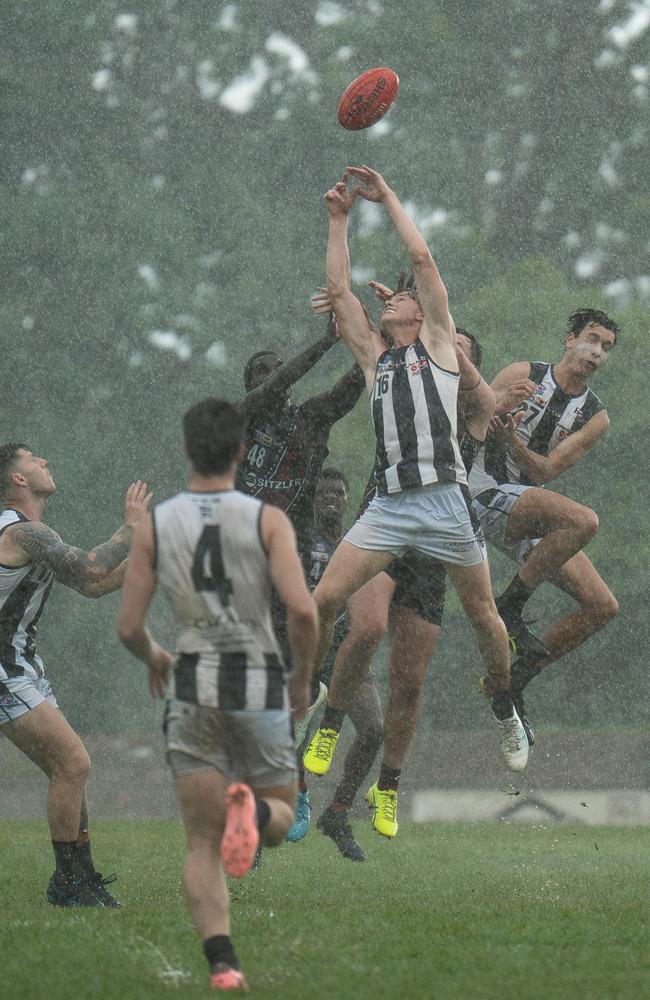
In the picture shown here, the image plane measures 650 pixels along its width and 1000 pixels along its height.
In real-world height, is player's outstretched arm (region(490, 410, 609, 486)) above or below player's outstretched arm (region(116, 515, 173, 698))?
above

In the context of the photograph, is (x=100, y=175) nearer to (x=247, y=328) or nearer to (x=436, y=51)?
(x=247, y=328)

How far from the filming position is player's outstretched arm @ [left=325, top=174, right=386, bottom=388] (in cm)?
860

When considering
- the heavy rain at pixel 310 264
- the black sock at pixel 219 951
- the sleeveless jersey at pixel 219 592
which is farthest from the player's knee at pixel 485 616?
the heavy rain at pixel 310 264

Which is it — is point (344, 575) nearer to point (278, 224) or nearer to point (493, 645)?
point (493, 645)

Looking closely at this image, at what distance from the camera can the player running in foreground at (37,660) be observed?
830 cm

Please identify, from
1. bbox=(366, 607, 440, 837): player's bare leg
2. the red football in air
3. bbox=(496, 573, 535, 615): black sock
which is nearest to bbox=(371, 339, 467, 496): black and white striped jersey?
the red football in air

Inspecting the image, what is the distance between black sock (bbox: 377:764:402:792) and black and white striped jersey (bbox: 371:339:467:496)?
7.51 ft

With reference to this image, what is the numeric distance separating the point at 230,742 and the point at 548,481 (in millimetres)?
4700

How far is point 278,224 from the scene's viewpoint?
95.2 feet

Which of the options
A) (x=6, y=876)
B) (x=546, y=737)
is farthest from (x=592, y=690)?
(x=6, y=876)

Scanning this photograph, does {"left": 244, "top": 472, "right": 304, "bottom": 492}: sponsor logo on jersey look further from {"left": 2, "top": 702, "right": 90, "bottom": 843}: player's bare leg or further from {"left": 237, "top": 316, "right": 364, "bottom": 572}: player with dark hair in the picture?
{"left": 2, "top": 702, "right": 90, "bottom": 843}: player's bare leg

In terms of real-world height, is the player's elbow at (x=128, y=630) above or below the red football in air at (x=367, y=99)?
below

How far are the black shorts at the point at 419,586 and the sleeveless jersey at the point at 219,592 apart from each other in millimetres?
4218

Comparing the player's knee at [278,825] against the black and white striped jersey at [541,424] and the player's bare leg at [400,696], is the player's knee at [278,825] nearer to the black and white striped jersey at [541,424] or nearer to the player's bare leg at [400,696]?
the player's bare leg at [400,696]
